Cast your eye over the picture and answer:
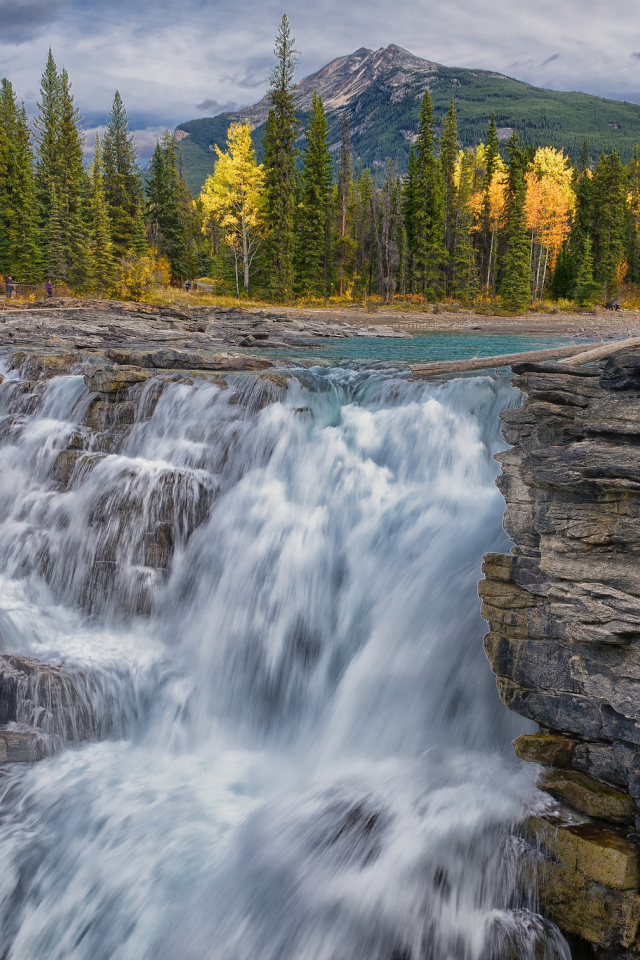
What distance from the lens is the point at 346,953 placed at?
17.1 feet

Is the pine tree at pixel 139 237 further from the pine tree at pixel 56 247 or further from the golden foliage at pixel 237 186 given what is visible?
the golden foliage at pixel 237 186

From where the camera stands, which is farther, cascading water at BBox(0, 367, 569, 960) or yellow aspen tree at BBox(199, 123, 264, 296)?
yellow aspen tree at BBox(199, 123, 264, 296)

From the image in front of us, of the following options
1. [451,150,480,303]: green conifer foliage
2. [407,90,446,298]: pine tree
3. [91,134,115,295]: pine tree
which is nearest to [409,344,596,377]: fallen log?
[91,134,115,295]: pine tree

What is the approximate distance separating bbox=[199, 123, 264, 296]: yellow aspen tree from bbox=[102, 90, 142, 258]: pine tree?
A: 892 cm

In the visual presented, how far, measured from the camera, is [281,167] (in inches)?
1881

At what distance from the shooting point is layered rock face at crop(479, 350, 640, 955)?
16.6ft

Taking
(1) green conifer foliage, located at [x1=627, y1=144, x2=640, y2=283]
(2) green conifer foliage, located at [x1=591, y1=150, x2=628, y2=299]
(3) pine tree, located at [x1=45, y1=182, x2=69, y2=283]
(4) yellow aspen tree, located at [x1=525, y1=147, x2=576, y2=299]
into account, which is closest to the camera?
(3) pine tree, located at [x1=45, y1=182, x2=69, y2=283]

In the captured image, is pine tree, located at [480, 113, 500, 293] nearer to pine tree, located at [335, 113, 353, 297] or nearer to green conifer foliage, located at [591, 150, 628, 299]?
green conifer foliage, located at [591, 150, 628, 299]

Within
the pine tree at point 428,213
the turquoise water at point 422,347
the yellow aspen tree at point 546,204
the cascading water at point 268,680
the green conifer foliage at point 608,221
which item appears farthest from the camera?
the green conifer foliage at point 608,221

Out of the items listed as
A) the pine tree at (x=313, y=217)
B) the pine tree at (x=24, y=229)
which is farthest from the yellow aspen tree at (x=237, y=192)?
the pine tree at (x=24, y=229)

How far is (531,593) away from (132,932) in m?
4.51

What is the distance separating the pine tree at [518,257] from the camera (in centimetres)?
4834

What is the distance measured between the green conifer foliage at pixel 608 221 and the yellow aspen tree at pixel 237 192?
102 ft

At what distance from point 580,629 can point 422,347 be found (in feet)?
69.0
